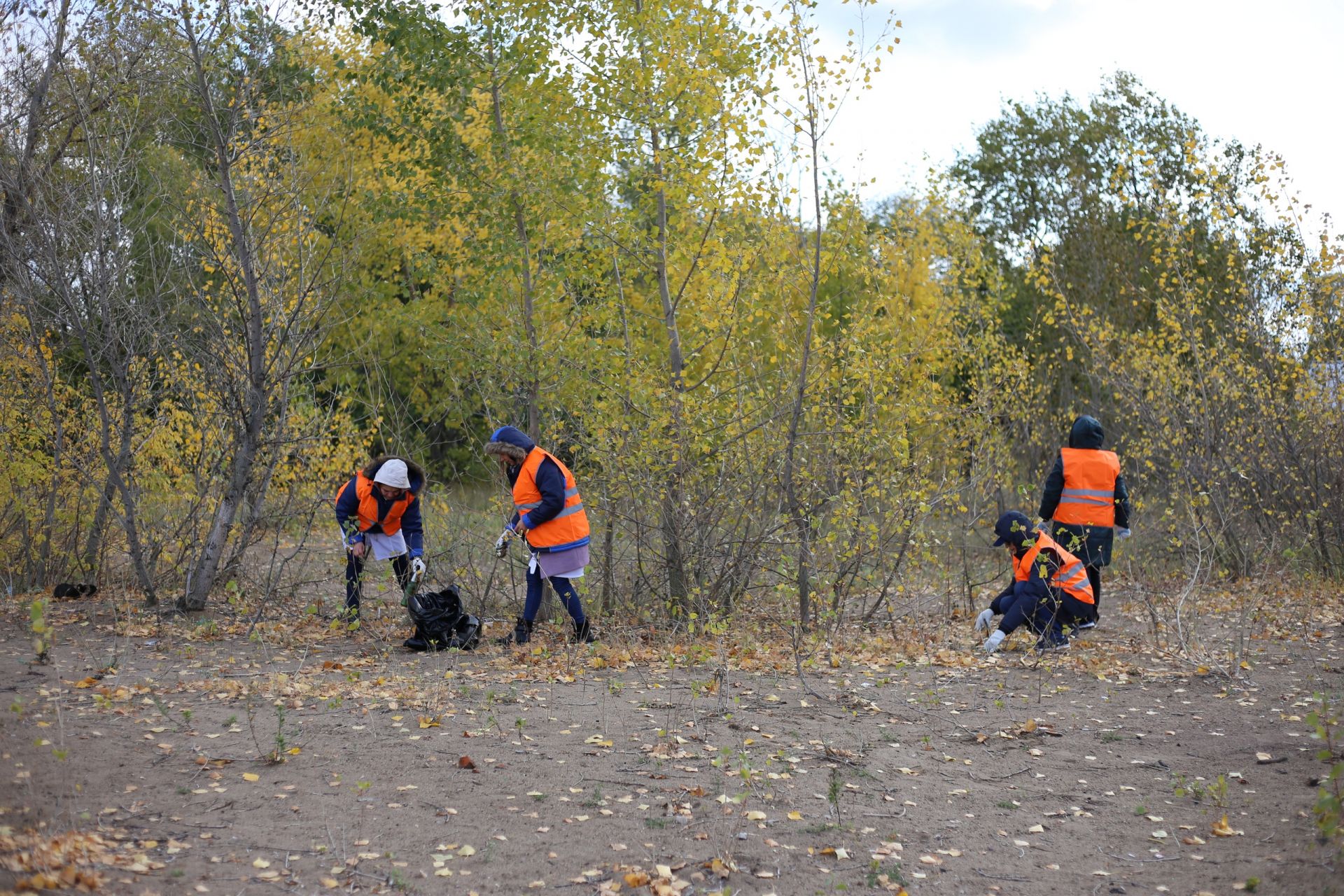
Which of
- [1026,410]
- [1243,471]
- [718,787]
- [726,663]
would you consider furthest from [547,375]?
[1026,410]

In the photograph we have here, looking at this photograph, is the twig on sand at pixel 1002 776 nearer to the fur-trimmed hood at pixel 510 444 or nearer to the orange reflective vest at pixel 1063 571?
the orange reflective vest at pixel 1063 571

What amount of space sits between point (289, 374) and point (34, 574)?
4.00m

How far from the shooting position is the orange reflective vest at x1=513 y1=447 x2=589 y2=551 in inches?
329

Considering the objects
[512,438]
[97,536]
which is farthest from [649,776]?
[97,536]

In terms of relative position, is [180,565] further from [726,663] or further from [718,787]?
[718,787]

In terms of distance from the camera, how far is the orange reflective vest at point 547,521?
329 inches

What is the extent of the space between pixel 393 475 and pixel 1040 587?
4842mm

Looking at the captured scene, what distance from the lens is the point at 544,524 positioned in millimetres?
8406

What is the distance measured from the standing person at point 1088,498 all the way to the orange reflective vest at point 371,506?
16.7 ft

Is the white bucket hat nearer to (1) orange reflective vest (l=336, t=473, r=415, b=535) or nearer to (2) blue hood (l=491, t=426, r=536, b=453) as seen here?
(1) orange reflective vest (l=336, t=473, r=415, b=535)

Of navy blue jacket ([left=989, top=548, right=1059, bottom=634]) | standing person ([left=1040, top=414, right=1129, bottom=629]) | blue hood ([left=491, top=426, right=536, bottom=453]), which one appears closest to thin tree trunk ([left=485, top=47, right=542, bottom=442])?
blue hood ([left=491, top=426, right=536, bottom=453])

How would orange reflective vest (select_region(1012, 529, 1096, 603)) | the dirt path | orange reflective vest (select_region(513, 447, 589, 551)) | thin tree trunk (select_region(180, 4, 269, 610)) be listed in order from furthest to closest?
thin tree trunk (select_region(180, 4, 269, 610)), orange reflective vest (select_region(513, 447, 589, 551)), orange reflective vest (select_region(1012, 529, 1096, 603)), the dirt path

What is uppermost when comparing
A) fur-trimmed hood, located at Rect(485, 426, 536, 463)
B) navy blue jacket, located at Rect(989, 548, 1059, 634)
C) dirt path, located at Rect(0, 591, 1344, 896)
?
fur-trimmed hood, located at Rect(485, 426, 536, 463)

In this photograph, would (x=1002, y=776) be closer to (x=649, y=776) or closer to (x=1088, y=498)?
(x=649, y=776)
